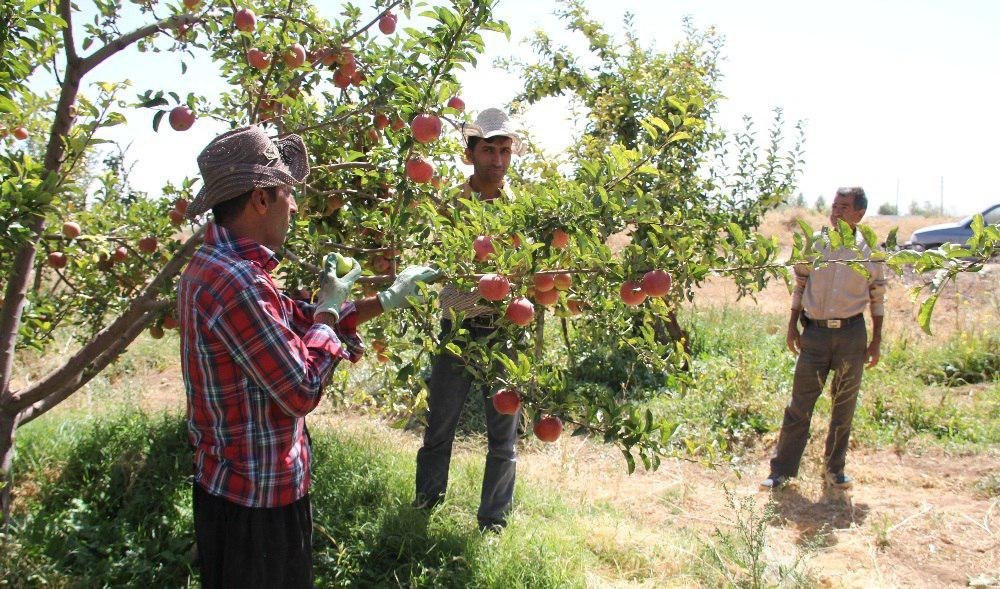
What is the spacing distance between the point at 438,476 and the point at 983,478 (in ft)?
10.5

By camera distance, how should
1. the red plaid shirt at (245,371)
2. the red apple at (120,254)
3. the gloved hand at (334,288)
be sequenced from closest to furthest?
the red plaid shirt at (245,371) → the gloved hand at (334,288) → the red apple at (120,254)

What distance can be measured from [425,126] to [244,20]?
0.94 m

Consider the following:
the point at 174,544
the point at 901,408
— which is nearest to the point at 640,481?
the point at 901,408

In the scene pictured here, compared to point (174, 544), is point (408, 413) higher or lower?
higher

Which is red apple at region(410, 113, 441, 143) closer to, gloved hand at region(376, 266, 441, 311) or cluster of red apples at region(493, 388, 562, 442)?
gloved hand at region(376, 266, 441, 311)

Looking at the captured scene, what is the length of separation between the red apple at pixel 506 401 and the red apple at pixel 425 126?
782 mm

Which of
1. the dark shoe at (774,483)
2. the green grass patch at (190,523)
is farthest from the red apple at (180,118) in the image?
A: the dark shoe at (774,483)

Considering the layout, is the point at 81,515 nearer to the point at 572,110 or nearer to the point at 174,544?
the point at 174,544

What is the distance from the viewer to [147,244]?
3.09 meters

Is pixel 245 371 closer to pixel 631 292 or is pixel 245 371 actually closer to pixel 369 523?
pixel 631 292

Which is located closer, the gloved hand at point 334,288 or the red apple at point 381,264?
the gloved hand at point 334,288

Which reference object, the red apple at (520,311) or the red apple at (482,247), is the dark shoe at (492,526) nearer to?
the red apple at (520,311)

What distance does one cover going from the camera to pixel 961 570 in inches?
129

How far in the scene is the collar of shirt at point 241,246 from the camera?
1621 millimetres
